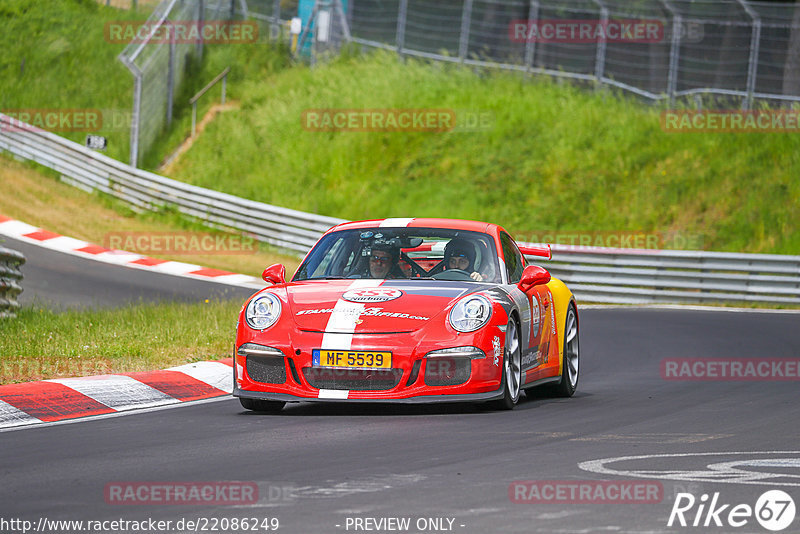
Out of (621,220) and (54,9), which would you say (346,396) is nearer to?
(621,220)

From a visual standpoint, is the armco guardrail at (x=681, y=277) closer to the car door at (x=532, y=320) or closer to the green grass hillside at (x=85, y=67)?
the car door at (x=532, y=320)

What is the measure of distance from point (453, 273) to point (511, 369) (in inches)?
38.0

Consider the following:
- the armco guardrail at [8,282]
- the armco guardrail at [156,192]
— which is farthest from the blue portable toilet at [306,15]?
the armco guardrail at [8,282]

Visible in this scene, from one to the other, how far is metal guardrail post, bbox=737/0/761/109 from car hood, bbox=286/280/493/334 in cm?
1853

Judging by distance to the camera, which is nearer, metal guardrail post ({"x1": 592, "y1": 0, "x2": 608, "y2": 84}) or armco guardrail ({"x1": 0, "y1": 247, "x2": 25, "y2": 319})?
armco guardrail ({"x1": 0, "y1": 247, "x2": 25, "y2": 319})

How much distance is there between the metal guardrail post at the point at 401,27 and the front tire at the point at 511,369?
24.3 m

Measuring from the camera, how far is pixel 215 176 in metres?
32.4

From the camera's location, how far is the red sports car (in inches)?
332

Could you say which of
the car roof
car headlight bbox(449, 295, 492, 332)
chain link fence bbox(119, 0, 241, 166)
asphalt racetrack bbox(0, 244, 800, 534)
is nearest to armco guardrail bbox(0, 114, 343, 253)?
chain link fence bbox(119, 0, 241, 166)

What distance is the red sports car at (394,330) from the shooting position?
8445mm

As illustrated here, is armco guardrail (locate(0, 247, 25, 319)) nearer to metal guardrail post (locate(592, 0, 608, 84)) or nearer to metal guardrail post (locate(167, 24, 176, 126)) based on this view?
metal guardrail post (locate(592, 0, 608, 84))

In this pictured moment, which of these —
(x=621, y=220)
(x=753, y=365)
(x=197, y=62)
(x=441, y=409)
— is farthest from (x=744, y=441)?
(x=197, y=62)

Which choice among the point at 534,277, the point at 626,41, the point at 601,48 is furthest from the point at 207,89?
the point at 534,277

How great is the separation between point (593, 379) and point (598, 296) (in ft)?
37.3
